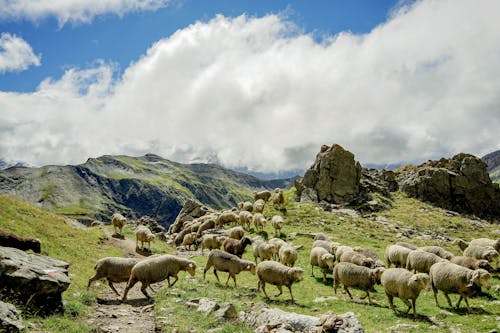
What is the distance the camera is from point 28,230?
26828mm

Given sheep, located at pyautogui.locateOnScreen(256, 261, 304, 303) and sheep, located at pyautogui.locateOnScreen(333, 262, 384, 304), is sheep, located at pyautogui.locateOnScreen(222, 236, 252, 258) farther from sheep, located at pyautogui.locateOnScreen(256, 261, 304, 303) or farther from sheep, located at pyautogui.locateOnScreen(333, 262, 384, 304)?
sheep, located at pyautogui.locateOnScreen(333, 262, 384, 304)

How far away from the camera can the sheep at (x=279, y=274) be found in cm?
2039

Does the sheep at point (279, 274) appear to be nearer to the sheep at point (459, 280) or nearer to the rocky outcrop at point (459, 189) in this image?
the sheep at point (459, 280)

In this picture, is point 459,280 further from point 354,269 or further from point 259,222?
point 259,222

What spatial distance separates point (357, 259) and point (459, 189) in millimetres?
67625

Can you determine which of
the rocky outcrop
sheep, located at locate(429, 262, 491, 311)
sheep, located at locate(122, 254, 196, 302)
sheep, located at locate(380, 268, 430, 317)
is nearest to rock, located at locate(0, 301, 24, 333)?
sheep, located at locate(122, 254, 196, 302)

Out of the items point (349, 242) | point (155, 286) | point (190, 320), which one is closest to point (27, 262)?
point (190, 320)

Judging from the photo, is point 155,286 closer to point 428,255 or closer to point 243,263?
point 243,263

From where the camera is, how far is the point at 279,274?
817 inches

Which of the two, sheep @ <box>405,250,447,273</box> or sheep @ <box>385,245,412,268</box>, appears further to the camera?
sheep @ <box>385,245,412,268</box>

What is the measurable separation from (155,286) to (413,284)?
16604mm

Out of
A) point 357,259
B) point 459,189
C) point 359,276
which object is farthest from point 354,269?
point 459,189

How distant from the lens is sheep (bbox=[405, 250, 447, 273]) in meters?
22.8

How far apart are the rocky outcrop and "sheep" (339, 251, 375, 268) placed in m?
59.6
